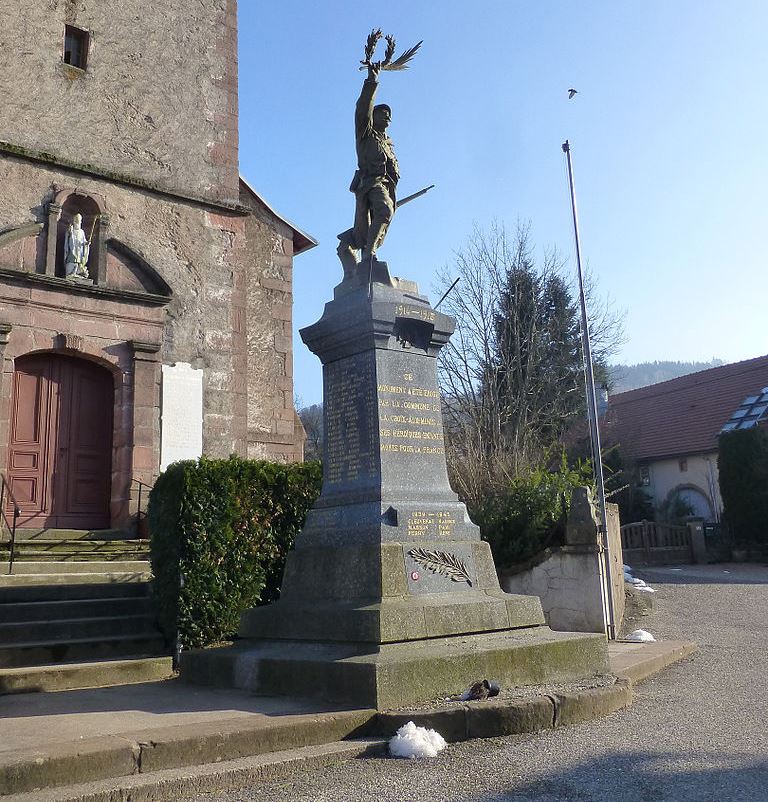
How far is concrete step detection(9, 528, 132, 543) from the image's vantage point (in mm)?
10711

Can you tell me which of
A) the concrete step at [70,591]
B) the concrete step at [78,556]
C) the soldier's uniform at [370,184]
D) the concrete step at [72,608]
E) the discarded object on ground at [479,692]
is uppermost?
the soldier's uniform at [370,184]

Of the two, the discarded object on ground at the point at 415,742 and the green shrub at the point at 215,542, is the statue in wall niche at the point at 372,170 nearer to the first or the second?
the green shrub at the point at 215,542

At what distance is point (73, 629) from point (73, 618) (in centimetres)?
33

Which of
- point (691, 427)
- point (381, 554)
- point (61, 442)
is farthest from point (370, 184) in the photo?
point (691, 427)

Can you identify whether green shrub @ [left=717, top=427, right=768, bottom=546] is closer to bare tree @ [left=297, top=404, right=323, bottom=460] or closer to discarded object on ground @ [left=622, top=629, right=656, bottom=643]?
discarded object on ground @ [left=622, top=629, right=656, bottom=643]

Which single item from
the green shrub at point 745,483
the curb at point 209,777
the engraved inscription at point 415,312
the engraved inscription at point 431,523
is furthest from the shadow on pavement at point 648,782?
the green shrub at point 745,483

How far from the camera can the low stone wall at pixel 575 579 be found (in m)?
9.81

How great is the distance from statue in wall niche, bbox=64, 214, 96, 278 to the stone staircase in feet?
12.5

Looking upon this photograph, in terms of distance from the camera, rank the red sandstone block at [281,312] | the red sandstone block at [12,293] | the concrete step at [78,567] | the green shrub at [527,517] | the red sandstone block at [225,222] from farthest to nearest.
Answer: the red sandstone block at [281,312] < the red sandstone block at [225,222] < the red sandstone block at [12,293] < the green shrub at [527,517] < the concrete step at [78,567]

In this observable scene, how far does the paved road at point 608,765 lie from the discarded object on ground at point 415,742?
0.07 metres

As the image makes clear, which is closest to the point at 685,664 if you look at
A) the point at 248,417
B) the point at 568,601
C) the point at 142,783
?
the point at 568,601

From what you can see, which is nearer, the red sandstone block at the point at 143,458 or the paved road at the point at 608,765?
the paved road at the point at 608,765

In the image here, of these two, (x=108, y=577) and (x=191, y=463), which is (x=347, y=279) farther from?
(x=108, y=577)

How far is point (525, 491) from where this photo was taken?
35.9 ft
